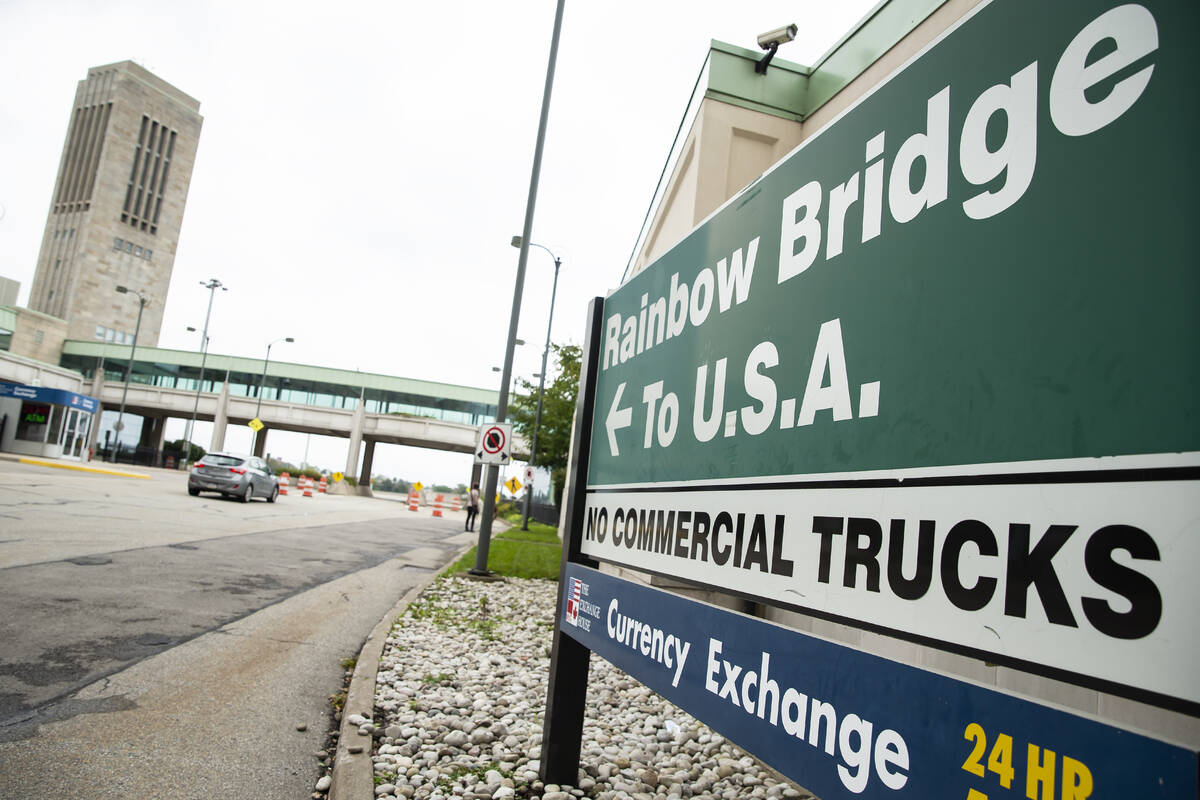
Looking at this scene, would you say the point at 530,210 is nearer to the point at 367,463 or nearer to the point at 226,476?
the point at 226,476

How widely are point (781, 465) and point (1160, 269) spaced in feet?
3.34

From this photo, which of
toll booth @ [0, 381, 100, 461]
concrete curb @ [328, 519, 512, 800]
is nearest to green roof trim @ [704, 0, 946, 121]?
concrete curb @ [328, 519, 512, 800]

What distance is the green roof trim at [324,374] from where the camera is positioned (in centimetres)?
5975

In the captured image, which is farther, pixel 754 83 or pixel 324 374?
pixel 324 374

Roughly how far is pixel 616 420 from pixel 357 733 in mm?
2325

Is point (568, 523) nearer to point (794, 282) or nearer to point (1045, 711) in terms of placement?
point (794, 282)

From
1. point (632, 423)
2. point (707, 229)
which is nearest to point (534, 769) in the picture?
point (632, 423)

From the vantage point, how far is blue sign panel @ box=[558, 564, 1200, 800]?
1.05 meters

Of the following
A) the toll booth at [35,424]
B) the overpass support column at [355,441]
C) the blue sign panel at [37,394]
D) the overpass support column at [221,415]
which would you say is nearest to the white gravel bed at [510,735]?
the blue sign panel at [37,394]

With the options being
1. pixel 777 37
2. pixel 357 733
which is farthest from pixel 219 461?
pixel 357 733

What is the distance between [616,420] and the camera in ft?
10.9

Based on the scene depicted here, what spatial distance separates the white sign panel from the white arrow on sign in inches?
46.3

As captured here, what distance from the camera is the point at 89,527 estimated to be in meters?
10.6

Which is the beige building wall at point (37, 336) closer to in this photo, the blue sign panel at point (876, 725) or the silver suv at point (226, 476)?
the silver suv at point (226, 476)
